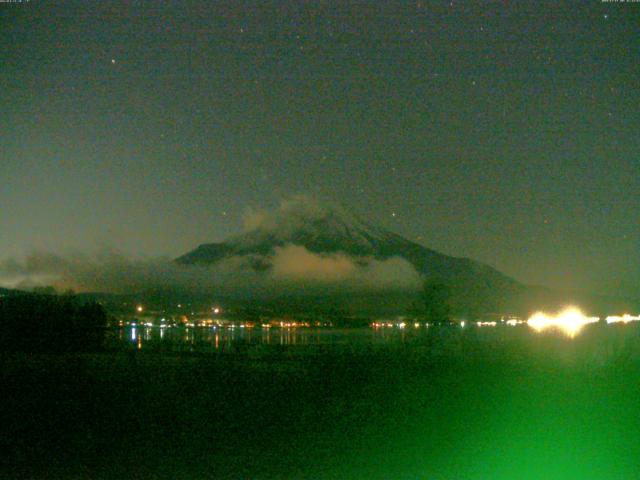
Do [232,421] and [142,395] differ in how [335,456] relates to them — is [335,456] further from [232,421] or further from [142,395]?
[142,395]

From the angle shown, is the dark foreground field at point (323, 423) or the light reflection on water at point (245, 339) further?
the light reflection on water at point (245, 339)

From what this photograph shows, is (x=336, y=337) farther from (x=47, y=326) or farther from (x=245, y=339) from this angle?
(x=47, y=326)

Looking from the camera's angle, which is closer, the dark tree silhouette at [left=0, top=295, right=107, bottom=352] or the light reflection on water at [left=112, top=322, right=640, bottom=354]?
the light reflection on water at [left=112, top=322, right=640, bottom=354]

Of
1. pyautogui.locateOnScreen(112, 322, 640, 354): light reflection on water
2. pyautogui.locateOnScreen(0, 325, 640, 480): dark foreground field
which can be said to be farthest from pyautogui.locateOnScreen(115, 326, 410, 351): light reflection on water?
pyautogui.locateOnScreen(0, 325, 640, 480): dark foreground field

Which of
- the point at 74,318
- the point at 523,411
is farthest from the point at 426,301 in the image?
the point at 523,411

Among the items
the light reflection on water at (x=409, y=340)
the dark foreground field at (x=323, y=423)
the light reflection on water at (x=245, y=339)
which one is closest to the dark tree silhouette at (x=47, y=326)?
the light reflection on water at (x=409, y=340)

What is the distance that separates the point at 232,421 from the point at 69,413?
3.43 m

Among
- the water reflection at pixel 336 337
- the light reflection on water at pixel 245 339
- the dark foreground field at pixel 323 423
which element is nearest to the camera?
the dark foreground field at pixel 323 423

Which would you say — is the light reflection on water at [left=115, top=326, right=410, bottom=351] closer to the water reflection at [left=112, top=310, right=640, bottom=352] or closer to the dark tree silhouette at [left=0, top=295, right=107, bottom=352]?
the water reflection at [left=112, top=310, right=640, bottom=352]

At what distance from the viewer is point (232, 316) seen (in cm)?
16100

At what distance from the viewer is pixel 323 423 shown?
46.1 feet

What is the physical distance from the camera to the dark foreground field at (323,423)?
1080cm

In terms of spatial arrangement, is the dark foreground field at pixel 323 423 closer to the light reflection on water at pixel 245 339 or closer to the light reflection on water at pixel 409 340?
the light reflection on water at pixel 409 340

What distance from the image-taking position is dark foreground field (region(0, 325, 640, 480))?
10797 mm
